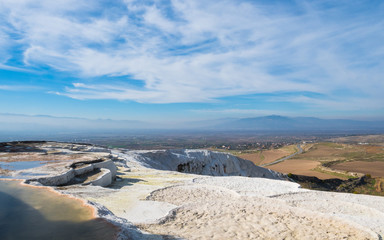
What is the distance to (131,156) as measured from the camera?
28.8 m

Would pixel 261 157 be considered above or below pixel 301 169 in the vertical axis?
above

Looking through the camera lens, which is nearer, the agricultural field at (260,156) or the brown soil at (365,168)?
the brown soil at (365,168)

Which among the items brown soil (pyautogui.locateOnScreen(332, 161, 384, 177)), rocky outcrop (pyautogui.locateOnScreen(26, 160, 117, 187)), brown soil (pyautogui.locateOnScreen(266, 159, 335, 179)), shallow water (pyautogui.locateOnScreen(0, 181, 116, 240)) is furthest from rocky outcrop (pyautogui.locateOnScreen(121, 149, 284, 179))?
brown soil (pyautogui.locateOnScreen(332, 161, 384, 177))

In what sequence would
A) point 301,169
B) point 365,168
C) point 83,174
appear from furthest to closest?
point 301,169
point 365,168
point 83,174

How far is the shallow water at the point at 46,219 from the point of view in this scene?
6.26 m

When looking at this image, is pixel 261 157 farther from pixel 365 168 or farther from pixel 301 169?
pixel 365 168

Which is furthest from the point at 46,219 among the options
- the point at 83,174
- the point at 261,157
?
the point at 261,157

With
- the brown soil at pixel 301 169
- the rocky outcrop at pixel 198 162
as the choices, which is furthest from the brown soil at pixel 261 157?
the rocky outcrop at pixel 198 162

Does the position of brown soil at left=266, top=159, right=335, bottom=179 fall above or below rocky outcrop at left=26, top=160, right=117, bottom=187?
below

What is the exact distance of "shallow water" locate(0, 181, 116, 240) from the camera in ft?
20.5

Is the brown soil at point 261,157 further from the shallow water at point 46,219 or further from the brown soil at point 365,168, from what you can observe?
the shallow water at point 46,219

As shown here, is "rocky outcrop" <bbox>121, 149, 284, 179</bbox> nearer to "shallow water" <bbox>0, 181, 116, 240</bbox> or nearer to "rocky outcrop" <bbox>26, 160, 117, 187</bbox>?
"rocky outcrop" <bbox>26, 160, 117, 187</bbox>

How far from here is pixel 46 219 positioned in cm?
715

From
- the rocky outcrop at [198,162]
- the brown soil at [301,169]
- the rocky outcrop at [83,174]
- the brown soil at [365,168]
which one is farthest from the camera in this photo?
the brown soil at [365,168]
